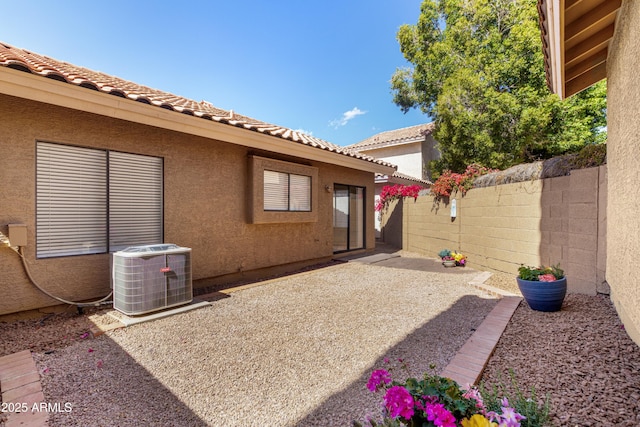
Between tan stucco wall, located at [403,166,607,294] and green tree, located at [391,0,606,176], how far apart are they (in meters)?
5.05

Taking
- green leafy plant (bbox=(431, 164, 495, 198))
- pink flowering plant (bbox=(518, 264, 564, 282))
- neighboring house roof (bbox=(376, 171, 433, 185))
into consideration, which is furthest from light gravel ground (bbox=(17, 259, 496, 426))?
neighboring house roof (bbox=(376, 171, 433, 185))

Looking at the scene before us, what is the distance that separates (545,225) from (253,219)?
728 centimetres

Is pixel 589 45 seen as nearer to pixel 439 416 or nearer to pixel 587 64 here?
pixel 587 64

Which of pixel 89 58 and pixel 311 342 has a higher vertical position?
pixel 89 58

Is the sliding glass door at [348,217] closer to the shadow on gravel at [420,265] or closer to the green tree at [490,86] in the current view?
the shadow on gravel at [420,265]

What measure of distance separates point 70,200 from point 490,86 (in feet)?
55.8

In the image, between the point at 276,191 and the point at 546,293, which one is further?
the point at 276,191

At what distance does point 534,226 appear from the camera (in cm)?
752

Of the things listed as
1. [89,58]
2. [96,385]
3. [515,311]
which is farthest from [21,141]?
[515,311]

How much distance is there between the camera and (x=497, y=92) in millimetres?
14383

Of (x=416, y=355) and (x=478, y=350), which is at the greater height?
(x=478, y=350)

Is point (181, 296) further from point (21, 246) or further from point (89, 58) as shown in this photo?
point (89, 58)

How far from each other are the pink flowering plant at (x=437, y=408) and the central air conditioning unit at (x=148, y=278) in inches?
179

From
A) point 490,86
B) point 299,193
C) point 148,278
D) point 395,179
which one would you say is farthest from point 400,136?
point 148,278
